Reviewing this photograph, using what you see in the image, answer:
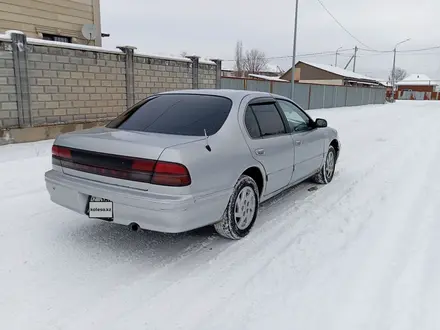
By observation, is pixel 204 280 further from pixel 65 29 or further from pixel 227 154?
pixel 65 29

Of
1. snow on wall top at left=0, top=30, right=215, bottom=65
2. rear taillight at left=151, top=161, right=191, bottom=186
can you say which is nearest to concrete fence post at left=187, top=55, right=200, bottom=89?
snow on wall top at left=0, top=30, right=215, bottom=65

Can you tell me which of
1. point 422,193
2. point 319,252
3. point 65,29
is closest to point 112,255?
point 319,252

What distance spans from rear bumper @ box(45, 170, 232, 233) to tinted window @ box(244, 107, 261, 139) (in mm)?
828

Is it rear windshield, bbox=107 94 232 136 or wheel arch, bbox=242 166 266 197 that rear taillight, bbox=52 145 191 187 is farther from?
wheel arch, bbox=242 166 266 197

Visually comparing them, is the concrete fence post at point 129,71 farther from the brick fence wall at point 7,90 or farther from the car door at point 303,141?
the car door at point 303,141

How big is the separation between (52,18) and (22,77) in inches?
157

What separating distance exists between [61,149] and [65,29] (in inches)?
372

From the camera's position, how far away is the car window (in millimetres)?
4902

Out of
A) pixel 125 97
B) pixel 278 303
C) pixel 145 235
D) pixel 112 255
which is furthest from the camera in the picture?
pixel 125 97

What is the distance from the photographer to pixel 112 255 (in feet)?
11.3

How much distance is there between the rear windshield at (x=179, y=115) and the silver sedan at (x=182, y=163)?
0.01 metres

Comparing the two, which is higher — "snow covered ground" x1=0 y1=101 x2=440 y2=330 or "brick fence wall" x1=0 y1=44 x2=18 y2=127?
"brick fence wall" x1=0 y1=44 x2=18 y2=127

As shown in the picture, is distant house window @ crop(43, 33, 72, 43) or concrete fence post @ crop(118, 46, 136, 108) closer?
concrete fence post @ crop(118, 46, 136, 108)

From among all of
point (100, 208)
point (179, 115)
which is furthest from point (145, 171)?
point (179, 115)
